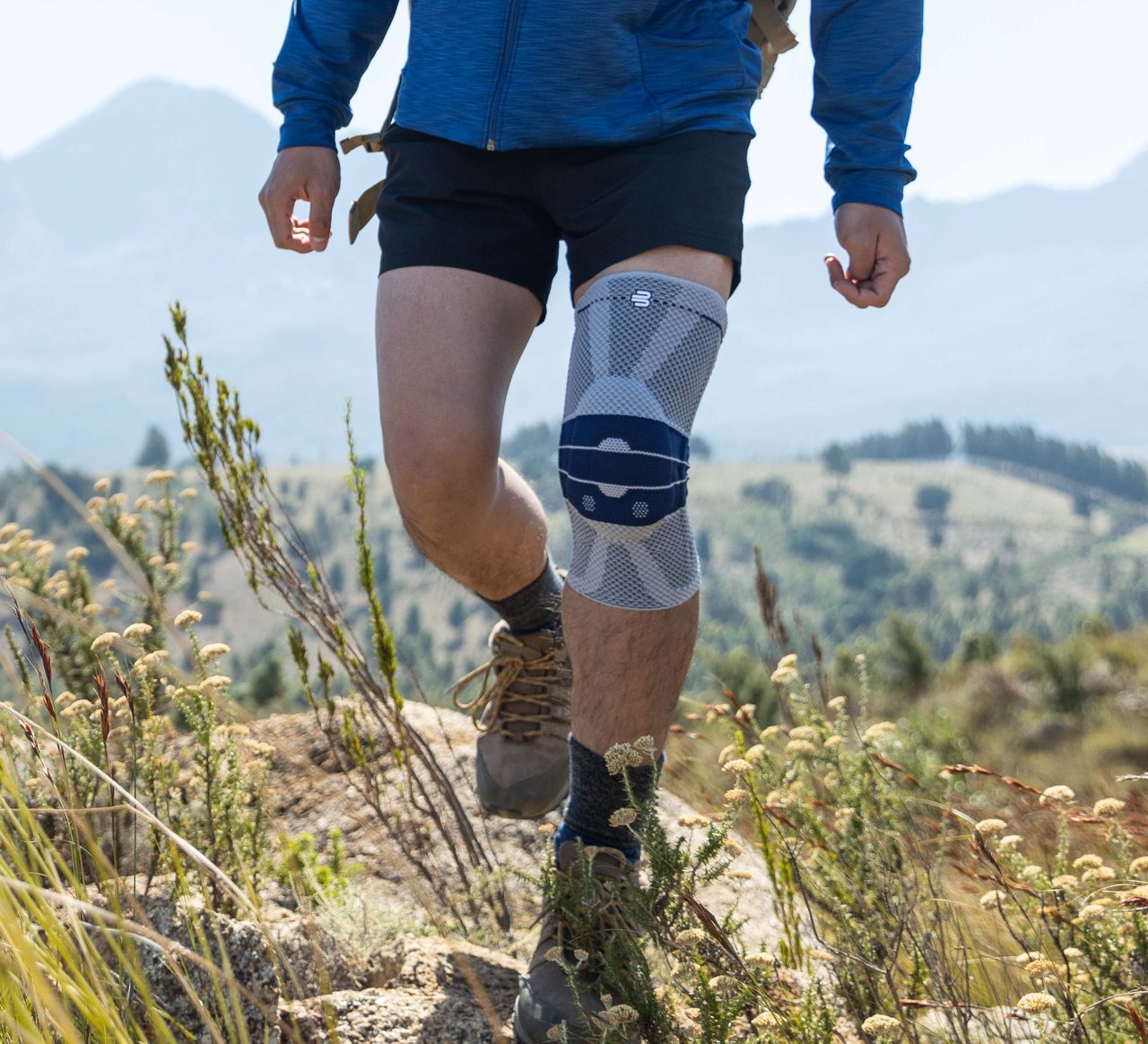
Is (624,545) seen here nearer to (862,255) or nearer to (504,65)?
(862,255)

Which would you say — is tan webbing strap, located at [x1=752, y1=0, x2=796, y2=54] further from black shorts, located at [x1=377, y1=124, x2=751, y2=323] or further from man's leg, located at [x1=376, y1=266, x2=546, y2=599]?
man's leg, located at [x1=376, y1=266, x2=546, y2=599]

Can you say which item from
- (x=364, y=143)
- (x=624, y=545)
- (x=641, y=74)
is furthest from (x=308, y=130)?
(x=624, y=545)

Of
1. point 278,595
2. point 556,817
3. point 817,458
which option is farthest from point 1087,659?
point 817,458

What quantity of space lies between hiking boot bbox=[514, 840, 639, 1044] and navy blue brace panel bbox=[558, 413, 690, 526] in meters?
0.46

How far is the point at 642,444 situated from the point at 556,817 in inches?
66.5

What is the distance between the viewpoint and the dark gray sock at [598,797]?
5.28ft

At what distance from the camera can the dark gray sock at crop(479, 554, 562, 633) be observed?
229cm

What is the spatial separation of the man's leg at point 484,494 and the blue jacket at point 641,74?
0.92ft

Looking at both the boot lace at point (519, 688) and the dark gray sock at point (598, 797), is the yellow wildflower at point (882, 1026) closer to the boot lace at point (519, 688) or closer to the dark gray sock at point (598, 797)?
the dark gray sock at point (598, 797)

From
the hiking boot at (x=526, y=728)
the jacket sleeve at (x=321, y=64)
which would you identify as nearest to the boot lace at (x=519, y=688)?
the hiking boot at (x=526, y=728)

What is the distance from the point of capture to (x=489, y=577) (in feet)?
7.18

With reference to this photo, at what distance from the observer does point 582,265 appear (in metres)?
1.78

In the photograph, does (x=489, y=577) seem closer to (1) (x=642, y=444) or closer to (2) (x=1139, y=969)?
(1) (x=642, y=444)

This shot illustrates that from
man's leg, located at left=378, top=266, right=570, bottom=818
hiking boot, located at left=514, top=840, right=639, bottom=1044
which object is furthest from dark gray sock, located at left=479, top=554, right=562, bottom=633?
hiking boot, located at left=514, top=840, right=639, bottom=1044
